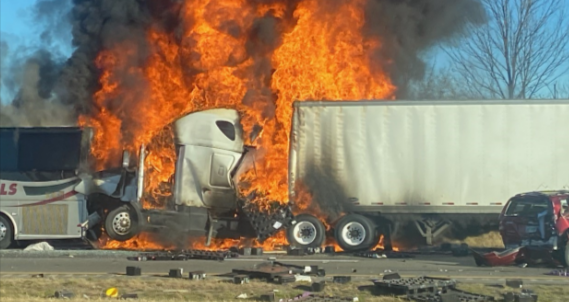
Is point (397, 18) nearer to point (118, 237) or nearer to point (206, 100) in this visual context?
point (206, 100)

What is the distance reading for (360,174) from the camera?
1959 centimetres

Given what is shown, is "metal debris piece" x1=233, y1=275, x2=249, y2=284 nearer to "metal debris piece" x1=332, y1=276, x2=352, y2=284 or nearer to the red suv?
"metal debris piece" x1=332, y1=276, x2=352, y2=284

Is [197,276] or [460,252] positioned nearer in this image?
[197,276]

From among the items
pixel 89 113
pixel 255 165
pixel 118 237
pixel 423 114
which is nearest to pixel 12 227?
pixel 118 237

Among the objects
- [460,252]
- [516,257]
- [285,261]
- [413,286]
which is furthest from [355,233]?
[413,286]

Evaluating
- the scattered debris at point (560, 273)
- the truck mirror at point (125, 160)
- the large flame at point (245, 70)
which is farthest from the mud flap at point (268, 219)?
the scattered debris at point (560, 273)

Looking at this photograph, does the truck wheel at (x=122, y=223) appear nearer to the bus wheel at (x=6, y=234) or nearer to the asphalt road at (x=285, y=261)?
the asphalt road at (x=285, y=261)

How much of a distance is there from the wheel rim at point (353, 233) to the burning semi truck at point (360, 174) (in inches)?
1.0

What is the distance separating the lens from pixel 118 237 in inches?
757

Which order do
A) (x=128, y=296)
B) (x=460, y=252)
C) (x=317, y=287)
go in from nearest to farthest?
1. (x=128, y=296)
2. (x=317, y=287)
3. (x=460, y=252)

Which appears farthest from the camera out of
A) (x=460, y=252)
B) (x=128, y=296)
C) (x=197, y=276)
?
(x=460, y=252)

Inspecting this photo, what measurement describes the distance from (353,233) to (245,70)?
5539 mm

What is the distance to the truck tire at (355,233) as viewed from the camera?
19.4 m

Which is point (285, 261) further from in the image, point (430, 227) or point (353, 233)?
point (430, 227)
